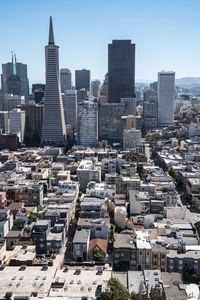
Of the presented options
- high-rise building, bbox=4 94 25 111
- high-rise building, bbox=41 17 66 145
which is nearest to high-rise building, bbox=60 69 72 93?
high-rise building, bbox=4 94 25 111

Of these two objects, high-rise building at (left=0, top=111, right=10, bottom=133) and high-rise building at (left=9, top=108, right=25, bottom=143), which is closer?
high-rise building at (left=9, top=108, right=25, bottom=143)

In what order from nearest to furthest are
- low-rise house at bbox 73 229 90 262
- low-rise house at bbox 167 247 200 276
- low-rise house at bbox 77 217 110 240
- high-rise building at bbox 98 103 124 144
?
low-rise house at bbox 167 247 200 276 → low-rise house at bbox 73 229 90 262 → low-rise house at bbox 77 217 110 240 → high-rise building at bbox 98 103 124 144

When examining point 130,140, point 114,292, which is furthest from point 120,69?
point 114,292

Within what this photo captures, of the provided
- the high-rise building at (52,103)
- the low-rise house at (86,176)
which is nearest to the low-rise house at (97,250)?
the low-rise house at (86,176)

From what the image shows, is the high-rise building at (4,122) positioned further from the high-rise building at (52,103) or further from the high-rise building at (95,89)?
the high-rise building at (95,89)

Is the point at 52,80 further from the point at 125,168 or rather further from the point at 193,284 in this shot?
the point at 193,284

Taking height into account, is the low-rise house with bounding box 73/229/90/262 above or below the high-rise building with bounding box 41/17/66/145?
below

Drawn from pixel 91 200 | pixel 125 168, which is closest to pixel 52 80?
pixel 125 168

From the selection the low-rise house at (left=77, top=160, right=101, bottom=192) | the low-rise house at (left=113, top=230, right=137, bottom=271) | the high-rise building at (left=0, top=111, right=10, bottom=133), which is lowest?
the low-rise house at (left=113, top=230, right=137, bottom=271)

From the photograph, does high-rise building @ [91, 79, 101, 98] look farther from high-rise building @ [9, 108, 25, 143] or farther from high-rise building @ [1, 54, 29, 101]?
high-rise building @ [9, 108, 25, 143]

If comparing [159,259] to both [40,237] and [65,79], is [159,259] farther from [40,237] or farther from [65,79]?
[65,79]
